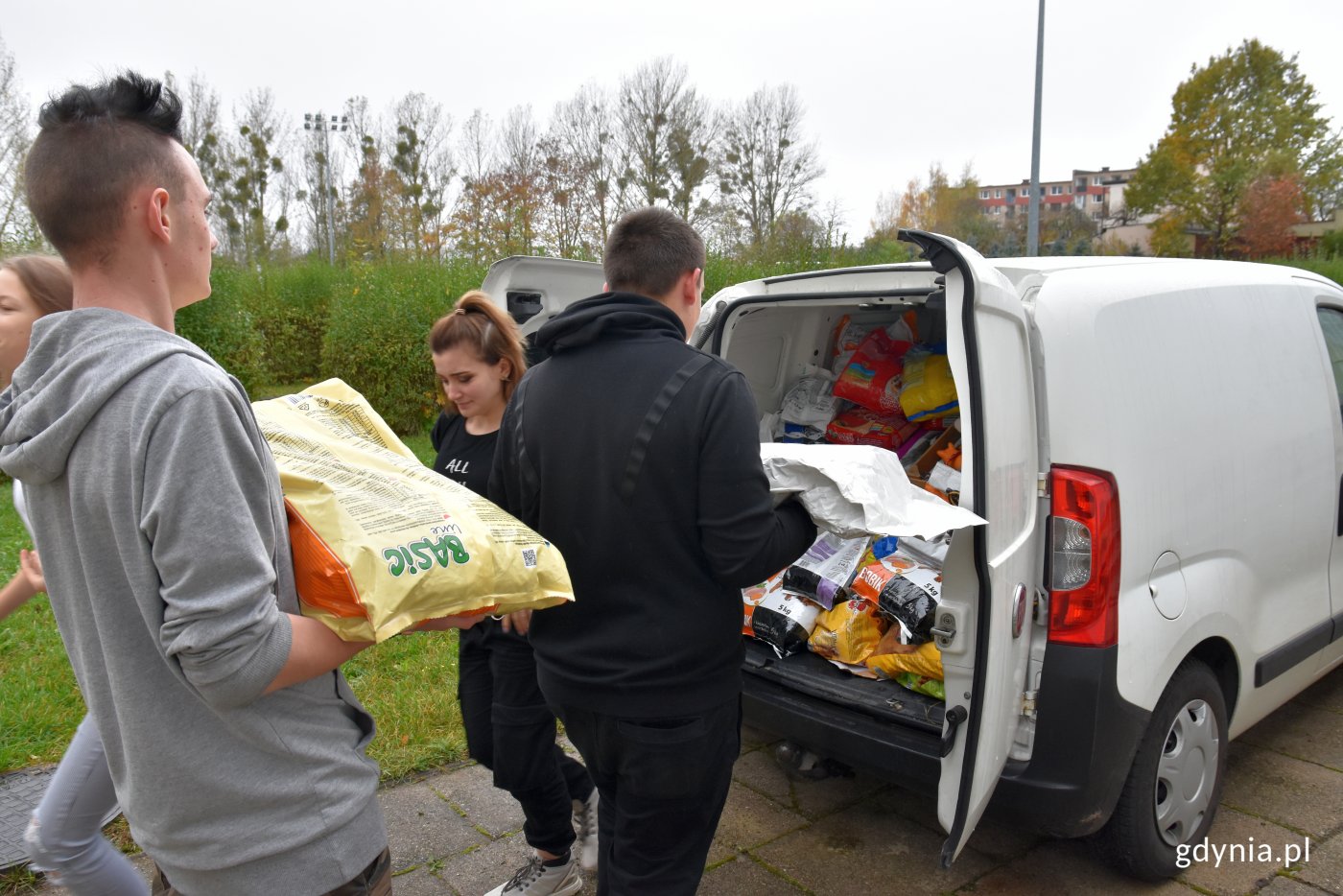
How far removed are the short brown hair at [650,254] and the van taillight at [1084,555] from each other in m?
1.16

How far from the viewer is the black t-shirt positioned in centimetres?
279

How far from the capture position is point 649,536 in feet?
6.20

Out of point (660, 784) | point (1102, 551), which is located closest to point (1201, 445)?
point (1102, 551)

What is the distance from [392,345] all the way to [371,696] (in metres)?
7.00

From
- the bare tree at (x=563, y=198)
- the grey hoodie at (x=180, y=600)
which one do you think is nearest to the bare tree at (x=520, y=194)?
the bare tree at (x=563, y=198)

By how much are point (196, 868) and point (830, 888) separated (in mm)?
2102

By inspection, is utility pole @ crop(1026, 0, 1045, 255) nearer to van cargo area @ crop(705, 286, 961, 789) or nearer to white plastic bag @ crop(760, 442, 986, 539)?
van cargo area @ crop(705, 286, 961, 789)

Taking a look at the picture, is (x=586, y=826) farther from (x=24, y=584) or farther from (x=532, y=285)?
(x=532, y=285)

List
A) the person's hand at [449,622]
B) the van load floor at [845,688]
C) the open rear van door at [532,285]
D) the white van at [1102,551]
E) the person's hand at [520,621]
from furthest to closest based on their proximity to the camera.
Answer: the open rear van door at [532,285] → the van load floor at [845,688] → the person's hand at [520,621] → the white van at [1102,551] → the person's hand at [449,622]

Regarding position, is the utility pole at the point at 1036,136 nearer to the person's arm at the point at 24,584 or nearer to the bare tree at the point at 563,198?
the bare tree at the point at 563,198

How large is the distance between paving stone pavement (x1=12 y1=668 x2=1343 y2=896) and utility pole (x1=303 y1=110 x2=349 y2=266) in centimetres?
2650

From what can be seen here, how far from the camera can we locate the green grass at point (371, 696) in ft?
11.8

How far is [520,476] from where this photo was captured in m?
2.08

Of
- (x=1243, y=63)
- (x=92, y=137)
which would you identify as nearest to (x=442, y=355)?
(x=92, y=137)
